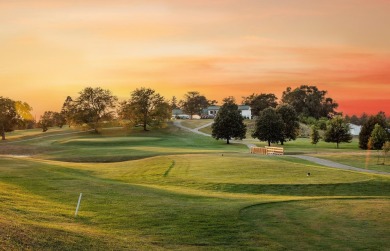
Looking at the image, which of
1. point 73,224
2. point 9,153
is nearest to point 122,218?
point 73,224

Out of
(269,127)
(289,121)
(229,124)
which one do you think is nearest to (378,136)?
(269,127)

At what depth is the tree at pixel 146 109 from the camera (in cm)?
12368

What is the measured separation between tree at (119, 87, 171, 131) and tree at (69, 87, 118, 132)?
15.7ft

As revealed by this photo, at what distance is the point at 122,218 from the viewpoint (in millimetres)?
19984

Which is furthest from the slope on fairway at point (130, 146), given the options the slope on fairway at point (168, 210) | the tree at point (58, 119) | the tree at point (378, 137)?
the tree at point (58, 119)

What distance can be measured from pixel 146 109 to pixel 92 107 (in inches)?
628

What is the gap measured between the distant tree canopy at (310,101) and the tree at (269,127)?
90.4 metres

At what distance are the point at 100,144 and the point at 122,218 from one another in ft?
250

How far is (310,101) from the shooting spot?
18225 centimetres

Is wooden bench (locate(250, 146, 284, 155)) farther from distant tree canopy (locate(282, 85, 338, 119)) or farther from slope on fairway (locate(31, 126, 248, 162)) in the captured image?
distant tree canopy (locate(282, 85, 338, 119))

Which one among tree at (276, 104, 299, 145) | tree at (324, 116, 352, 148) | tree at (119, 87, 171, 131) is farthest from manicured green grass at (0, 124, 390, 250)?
tree at (119, 87, 171, 131)

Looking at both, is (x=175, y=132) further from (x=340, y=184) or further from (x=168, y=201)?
(x=168, y=201)

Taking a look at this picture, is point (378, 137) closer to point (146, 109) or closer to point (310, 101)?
point (146, 109)

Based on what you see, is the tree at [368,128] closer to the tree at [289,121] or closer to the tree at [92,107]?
the tree at [289,121]
